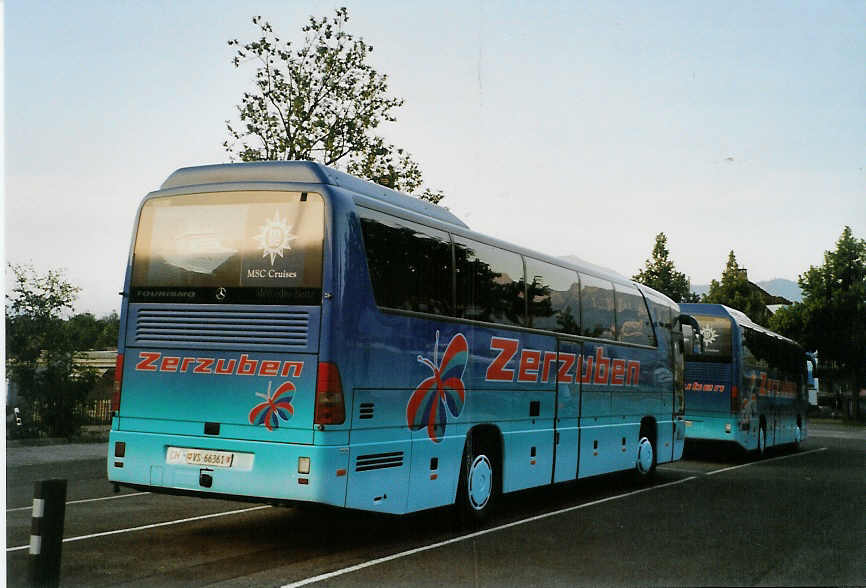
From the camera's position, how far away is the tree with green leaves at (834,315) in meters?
51.2

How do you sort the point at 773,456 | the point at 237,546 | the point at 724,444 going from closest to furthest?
the point at 237,546
the point at 724,444
the point at 773,456

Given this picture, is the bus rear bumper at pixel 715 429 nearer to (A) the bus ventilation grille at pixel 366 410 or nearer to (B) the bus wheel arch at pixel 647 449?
(B) the bus wheel arch at pixel 647 449

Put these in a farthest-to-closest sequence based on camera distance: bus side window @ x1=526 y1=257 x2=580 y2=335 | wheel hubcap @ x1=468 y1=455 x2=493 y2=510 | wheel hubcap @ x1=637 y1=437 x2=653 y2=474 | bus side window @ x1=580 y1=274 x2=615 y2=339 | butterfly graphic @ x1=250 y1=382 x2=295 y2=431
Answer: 1. wheel hubcap @ x1=637 y1=437 x2=653 y2=474
2. bus side window @ x1=580 y1=274 x2=615 y2=339
3. bus side window @ x1=526 y1=257 x2=580 y2=335
4. wheel hubcap @ x1=468 y1=455 x2=493 y2=510
5. butterfly graphic @ x1=250 y1=382 x2=295 y2=431

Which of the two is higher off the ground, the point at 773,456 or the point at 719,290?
the point at 719,290

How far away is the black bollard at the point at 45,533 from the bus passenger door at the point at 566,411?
7.53 meters

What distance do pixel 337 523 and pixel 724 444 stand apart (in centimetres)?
1283

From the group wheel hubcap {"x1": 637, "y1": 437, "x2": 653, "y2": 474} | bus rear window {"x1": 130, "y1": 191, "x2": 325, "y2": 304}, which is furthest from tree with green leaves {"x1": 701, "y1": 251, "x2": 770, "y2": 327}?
bus rear window {"x1": 130, "y1": 191, "x2": 325, "y2": 304}

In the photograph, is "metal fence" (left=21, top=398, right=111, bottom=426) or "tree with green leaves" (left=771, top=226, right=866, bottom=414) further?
"tree with green leaves" (left=771, top=226, right=866, bottom=414)

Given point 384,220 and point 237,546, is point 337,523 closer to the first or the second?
point 237,546

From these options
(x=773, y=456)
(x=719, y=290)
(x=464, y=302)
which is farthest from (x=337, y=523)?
(x=719, y=290)

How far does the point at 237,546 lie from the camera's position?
29.1ft

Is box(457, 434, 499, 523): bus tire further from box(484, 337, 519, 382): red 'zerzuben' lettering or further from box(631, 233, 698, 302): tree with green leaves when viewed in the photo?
box(631, 233, 698, 302): tree with green leaves

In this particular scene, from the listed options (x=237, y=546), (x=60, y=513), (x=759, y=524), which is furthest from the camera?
(x=759, y=524)

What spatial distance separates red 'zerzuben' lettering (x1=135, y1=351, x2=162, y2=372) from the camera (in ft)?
28.4
